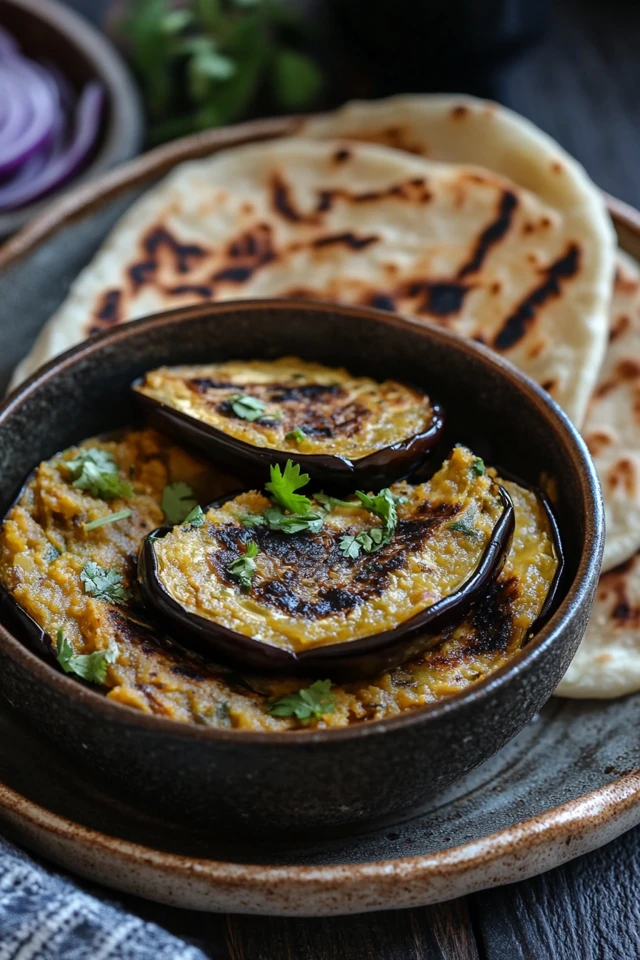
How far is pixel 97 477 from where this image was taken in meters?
2.76

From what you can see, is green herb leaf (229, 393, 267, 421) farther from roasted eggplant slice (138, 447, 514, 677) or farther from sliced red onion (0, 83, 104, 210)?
sliced red onion (0, 83, 104, 210)

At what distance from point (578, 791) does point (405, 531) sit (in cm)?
76

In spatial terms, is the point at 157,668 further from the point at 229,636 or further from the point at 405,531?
the point at 405,531

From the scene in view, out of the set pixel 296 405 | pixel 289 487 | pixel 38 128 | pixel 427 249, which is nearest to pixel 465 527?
pixel 289 487

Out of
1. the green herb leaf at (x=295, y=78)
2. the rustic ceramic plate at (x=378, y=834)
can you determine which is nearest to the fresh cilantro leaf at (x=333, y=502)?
the rustic ceramic plate at (x=378, y=834)

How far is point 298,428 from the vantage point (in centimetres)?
282

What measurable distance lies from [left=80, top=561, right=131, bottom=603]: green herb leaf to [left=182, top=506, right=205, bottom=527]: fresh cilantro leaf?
0.68 ft

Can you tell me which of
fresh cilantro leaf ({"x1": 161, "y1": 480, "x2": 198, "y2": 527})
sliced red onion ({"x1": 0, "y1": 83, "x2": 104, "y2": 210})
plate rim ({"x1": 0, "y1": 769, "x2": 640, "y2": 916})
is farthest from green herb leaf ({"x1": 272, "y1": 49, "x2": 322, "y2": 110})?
plate rim ({"x1": 0, "y1": 769, "x2": 640, "y2": 916})

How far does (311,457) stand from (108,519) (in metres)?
0.51

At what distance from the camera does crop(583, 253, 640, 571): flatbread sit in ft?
10.3

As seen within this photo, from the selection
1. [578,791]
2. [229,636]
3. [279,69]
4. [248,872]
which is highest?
[279,69]

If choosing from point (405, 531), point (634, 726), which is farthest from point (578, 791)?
point (405, 531)

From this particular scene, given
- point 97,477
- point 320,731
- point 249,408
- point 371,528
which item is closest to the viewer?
point 320,731

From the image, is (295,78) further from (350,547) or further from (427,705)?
(427,705)
